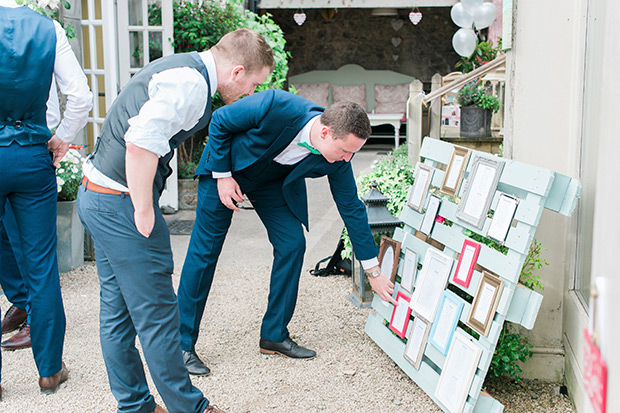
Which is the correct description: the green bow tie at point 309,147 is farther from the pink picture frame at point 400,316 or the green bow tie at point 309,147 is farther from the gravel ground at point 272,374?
the gravel ground at point 272,374

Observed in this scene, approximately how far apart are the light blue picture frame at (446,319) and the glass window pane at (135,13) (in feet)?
17.1

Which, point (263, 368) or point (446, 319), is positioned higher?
point (446, 319)

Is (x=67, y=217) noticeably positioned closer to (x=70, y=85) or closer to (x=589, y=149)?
(x=70, y=85)

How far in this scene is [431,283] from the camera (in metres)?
2.94

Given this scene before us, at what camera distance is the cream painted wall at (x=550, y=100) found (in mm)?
2830

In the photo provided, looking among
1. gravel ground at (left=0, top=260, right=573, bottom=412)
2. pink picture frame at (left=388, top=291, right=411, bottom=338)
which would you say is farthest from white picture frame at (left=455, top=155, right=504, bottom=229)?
gravel ground at (left=0, top=260, right=573, bottom=412)

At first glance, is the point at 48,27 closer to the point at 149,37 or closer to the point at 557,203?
the point at 557,203

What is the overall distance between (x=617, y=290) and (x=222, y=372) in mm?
2720

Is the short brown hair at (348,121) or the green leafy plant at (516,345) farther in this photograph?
the green leafy plant at (516,345)

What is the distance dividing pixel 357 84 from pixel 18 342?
12.7 m

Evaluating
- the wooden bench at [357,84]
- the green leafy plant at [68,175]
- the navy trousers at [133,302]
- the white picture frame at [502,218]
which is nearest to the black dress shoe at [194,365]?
the navy trousers at [133,302]

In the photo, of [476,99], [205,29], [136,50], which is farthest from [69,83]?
[476,99]

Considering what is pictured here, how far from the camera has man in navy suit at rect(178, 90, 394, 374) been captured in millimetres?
2920

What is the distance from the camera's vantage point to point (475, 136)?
8.29m
